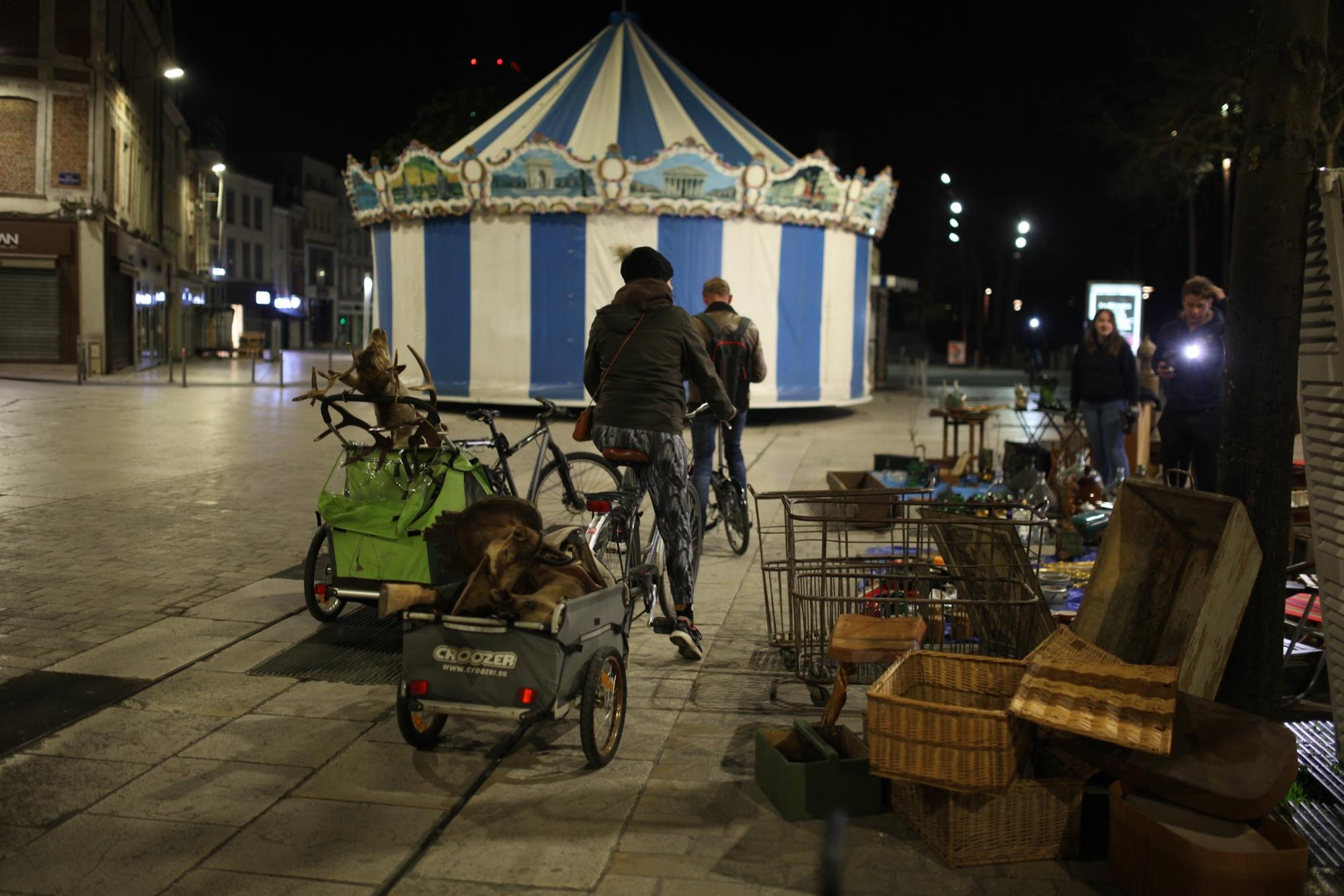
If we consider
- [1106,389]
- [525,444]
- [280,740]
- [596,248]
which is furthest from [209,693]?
[596,248]

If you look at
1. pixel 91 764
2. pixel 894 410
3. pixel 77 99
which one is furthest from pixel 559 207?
pixel 77 99

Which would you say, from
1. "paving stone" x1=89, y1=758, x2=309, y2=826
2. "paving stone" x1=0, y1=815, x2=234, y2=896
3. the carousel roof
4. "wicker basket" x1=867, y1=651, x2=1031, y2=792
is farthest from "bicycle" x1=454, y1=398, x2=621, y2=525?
the carousel roof

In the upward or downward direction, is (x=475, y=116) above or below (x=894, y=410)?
above

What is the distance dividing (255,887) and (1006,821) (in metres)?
2.23

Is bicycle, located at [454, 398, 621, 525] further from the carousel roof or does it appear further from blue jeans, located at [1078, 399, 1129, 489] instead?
the carousel roof

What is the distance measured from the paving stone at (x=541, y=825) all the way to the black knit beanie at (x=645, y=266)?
245 cm

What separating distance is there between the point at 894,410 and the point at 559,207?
27.2ft

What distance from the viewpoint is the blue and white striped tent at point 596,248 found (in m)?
19.6

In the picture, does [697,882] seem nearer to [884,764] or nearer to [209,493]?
[884,764]

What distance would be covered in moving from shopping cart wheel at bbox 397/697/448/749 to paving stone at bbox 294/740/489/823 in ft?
0.15

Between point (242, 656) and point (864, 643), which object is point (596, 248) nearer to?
point (242, 656)

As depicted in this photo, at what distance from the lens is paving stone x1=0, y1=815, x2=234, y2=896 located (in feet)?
11.4

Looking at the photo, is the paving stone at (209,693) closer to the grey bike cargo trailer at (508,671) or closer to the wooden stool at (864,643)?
the grey bike cargo trailer at (508,671)

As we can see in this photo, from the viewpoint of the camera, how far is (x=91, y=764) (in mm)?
4395
